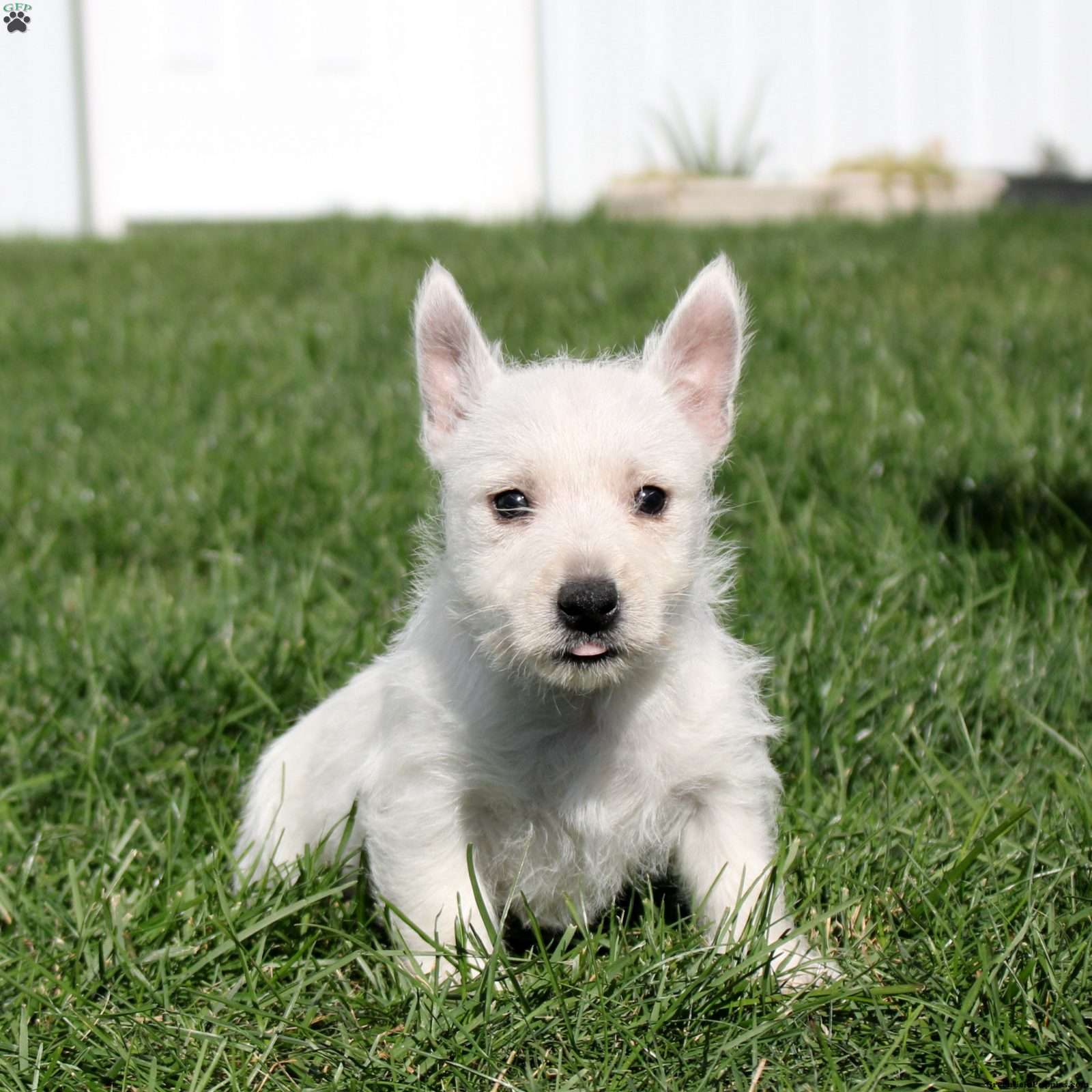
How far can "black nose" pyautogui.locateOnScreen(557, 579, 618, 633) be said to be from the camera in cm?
265

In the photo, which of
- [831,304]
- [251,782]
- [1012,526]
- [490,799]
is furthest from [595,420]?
[831,304]

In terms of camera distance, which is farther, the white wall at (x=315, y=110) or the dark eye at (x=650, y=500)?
the white wall at (x=315, y=110)

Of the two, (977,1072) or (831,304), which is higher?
(831,304)

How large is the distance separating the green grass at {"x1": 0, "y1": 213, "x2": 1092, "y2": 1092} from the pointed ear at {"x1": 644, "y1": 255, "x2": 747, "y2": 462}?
93 cm

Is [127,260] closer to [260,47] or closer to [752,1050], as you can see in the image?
[260,47]

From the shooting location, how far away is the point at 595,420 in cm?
289

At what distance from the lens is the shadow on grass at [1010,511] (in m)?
4.66

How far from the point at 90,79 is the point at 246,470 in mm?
10931

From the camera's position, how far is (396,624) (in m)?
4.32

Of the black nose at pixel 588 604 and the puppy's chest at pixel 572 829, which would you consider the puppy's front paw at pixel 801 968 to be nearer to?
the puppy's chest at pixel 572 829

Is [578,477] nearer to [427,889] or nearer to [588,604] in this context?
[588,604]

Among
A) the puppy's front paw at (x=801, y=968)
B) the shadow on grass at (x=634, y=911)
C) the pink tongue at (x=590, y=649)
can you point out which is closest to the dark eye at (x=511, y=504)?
the pink tongue at (x=590, y=649)

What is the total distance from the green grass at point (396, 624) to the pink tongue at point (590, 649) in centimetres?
62

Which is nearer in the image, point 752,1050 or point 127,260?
point 752,1050
